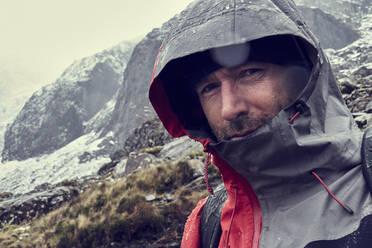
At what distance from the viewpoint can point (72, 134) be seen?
127938 mm

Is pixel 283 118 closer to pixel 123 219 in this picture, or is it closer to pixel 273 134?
pixel 273 134

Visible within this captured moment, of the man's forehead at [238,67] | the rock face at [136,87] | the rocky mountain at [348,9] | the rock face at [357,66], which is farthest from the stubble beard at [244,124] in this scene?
the rocky mountain at [348,9]

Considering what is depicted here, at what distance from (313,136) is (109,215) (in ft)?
23.0

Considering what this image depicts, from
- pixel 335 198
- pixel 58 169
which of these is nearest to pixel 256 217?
pixel 335 198

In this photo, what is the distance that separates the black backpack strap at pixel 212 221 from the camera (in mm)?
1861

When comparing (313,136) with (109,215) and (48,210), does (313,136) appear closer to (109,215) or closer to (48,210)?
(109,215)

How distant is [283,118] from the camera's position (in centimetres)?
132

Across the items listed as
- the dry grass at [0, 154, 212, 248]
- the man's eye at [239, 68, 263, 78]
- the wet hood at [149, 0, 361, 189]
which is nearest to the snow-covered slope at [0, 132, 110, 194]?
the dry grass at [0, 154, 212, 248]

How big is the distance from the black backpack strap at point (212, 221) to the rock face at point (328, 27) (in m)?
87.5

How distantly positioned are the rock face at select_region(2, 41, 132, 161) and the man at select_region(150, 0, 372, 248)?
447 ft

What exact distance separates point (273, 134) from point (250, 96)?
1.42 feet

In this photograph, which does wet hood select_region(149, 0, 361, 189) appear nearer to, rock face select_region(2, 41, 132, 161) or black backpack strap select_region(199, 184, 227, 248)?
black backpack strap select_region(199, 184, 227, 248)

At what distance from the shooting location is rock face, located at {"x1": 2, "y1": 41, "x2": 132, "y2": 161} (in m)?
126

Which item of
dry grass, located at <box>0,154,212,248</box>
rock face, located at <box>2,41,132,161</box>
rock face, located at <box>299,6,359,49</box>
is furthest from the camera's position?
rock face, located at <box>2,41,132,161</box>
